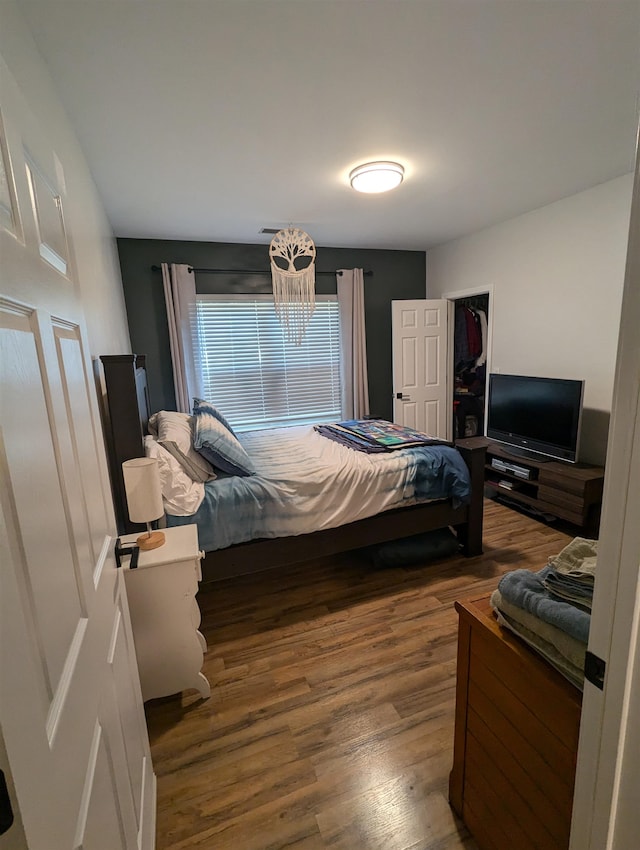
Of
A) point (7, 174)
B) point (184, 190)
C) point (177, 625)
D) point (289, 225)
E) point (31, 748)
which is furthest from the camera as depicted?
point (289, 225)

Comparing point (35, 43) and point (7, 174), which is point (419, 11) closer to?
point (35, 43)

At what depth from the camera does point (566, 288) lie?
3.29 m

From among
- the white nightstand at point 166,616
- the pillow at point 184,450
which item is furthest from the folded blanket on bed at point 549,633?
the pillow at point 184,450

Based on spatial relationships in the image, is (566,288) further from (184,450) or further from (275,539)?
(184,450)

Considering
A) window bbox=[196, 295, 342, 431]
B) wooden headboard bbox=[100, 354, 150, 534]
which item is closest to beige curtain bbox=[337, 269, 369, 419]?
window bbox=[196, 295, 342, 431]

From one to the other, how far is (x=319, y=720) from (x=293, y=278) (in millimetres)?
3093

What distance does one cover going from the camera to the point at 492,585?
255cm

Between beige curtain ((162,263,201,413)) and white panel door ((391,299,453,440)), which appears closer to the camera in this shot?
beige curtain ((162,263,201,413))

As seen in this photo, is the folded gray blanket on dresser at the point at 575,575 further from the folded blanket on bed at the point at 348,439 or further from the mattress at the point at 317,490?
the folded blanket on bed at the point at 348,439

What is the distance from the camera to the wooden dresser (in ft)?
2.93

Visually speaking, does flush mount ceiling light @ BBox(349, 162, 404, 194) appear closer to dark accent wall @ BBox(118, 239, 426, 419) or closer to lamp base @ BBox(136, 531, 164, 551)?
dark accent wall @ BBox(118, 239, 426, 419)

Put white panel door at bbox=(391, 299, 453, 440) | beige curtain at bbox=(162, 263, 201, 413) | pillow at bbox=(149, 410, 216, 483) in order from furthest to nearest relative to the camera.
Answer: white panel door at bbox=(391, 299, 453, 440) < beige curtain at bbox=(162, 263, 201, 413) < pillow at bbox=(149, 410, 216, 483)

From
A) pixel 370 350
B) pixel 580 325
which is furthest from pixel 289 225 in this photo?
pixel 580 325

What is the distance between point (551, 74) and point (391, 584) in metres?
2.80
